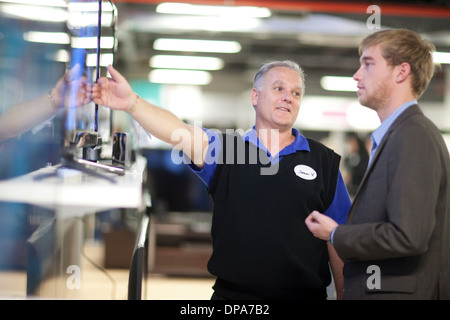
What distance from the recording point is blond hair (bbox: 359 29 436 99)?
1.69 metres

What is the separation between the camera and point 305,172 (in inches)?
80.2

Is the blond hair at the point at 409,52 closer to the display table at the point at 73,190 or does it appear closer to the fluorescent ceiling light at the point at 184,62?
the display table at the point at 73,190

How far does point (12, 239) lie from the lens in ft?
8.86

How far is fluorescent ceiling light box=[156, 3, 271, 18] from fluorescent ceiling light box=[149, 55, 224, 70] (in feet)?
12.6

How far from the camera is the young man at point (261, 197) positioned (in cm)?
194

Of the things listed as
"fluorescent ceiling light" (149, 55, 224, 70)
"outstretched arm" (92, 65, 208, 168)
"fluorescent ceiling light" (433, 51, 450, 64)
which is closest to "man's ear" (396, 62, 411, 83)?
"outstretched arm" (92, 65, 208, 168)

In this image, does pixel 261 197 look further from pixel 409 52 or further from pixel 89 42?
pixel 89 42

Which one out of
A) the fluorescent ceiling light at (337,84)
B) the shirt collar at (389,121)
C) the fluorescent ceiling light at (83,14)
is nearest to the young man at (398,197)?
the shirt collar at (389,121)

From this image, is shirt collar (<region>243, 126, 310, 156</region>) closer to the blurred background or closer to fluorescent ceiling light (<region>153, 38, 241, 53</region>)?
the blurred background

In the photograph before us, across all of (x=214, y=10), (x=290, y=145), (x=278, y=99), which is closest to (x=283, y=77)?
(x=278, y=99)

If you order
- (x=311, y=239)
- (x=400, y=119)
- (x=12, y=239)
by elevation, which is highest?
(x=400, y=119)
